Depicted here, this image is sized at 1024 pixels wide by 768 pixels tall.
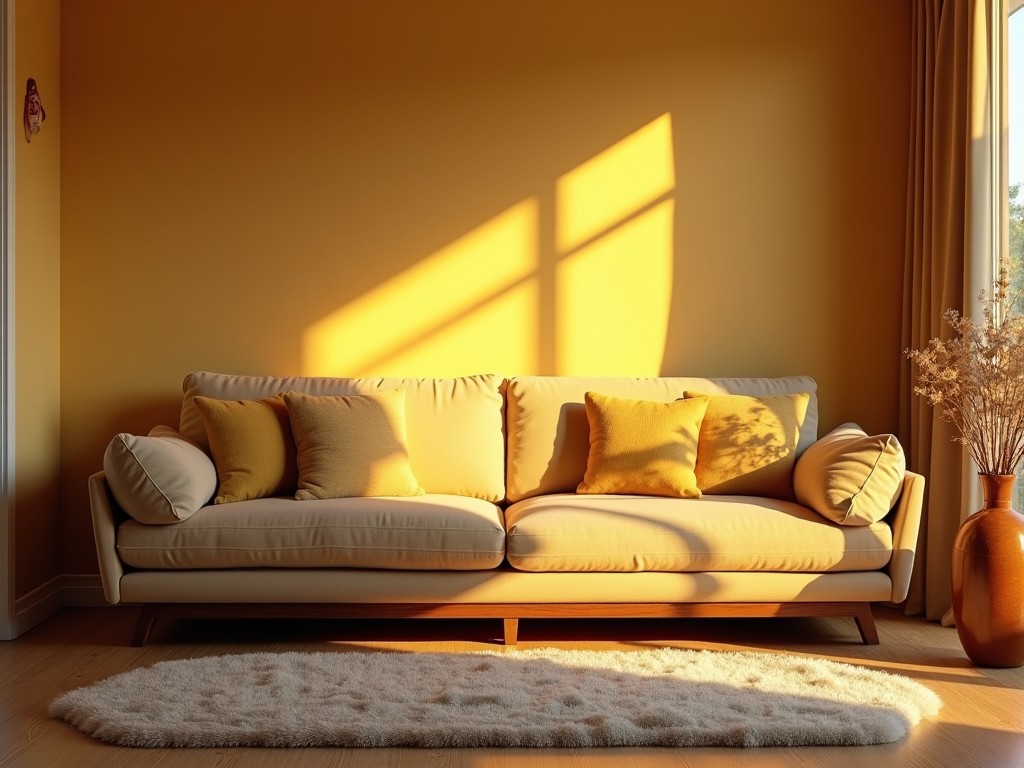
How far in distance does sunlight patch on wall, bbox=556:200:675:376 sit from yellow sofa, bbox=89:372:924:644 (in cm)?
105

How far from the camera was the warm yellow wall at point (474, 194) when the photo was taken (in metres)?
4.46

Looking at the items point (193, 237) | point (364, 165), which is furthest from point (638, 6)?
point (193, 237)

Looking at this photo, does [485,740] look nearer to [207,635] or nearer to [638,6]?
[207,635]

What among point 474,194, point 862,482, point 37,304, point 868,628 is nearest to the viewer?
point 862,482

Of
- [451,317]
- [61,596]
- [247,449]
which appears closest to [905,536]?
[451,317]

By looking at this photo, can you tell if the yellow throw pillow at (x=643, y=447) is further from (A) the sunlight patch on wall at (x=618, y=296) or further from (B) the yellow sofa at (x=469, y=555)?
(A) the sunlight patch on wall at (x=618, y=296)

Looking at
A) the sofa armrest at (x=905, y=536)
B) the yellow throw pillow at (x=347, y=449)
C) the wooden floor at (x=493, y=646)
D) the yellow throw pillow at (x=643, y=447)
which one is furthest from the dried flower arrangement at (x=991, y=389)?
the yellow throw pillow at (x=347, y=449)

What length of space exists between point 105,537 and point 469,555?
1.28 meters

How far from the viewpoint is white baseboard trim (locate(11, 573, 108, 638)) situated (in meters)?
3.95

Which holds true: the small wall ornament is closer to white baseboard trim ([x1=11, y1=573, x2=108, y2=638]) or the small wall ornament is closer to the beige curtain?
white baseboard trim ([x1=11, y1=573, x2=108, y2=638])

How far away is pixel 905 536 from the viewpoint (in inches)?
141

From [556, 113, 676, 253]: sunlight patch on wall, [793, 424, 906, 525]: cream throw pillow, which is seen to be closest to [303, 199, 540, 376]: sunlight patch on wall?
[556, 113, 676, 253]: sunlight patch on wall

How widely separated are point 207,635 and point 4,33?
241cm

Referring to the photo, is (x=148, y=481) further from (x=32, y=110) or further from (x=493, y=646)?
(x=32, y=110)
